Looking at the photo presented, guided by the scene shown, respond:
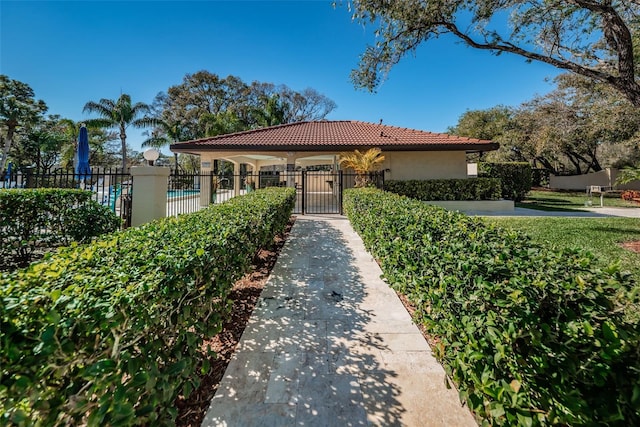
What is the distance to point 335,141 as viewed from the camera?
46.0 feet

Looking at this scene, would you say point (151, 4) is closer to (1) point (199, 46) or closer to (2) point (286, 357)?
(1) point (199, 46)

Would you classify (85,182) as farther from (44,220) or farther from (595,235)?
(595,235)

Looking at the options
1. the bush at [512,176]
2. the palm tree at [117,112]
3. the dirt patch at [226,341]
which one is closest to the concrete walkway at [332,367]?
the dirt patch at [226,341]

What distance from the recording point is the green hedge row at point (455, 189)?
43.1ft

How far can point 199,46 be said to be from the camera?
34.7 ft

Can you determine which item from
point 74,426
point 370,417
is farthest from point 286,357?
point 74,426

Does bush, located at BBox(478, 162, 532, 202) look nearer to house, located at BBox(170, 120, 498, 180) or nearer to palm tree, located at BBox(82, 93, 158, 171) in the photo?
house, located at BBox(170, 120, 498, 180)

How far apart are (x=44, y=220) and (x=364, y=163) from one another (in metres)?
10.5

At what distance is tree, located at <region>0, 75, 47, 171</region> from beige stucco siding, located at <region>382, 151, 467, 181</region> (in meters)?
33.3

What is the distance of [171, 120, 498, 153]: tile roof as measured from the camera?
13227mm

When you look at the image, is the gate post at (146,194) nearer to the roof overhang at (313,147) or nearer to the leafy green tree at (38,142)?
the roof overhang at (313,147)

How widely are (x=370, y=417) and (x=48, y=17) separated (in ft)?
24.1

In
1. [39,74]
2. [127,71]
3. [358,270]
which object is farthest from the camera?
[127,71]

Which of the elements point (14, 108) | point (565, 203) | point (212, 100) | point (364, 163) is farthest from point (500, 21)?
point (14, 108)
